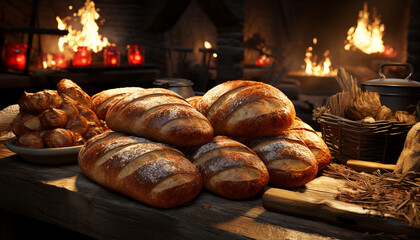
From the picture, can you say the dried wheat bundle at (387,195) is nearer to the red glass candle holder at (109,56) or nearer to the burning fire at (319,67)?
Result: the red glass candle holder at (109,56)

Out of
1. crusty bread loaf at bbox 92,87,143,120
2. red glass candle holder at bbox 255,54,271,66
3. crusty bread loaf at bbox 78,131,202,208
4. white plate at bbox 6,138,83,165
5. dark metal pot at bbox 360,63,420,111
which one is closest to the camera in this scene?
crusty bread loaf at bbox 78,131,202,208

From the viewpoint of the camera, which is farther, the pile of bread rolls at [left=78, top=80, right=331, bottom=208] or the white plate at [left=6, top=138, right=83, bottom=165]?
the white plate at [left=6, top=138, right=83, bottom=165]

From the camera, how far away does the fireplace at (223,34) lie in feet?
18.7

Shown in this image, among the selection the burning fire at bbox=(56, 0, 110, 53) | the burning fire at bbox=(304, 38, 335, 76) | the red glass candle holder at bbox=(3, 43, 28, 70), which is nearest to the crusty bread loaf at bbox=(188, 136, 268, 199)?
the red glass candle holder at bbox=(3, 43, 28, 70)

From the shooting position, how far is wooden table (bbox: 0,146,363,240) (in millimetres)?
1199

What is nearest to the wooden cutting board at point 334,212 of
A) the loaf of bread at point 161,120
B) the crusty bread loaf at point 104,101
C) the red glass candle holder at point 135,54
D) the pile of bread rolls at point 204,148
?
the pile of bread rolls at point 204,148

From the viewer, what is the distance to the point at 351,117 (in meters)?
1.94

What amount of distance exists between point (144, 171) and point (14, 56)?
13.4 ft

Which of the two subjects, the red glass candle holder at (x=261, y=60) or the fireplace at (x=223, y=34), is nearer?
the fireplace at (x=223, y=34)

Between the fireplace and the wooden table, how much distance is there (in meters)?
2.11

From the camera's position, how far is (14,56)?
4.54m

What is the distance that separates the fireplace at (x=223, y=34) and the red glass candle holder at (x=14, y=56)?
0.22 m

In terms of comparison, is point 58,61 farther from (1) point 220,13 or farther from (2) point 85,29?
(1) point 220,13

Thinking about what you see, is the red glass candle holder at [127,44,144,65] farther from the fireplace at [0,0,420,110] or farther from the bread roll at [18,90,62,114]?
the bread roll at [18,90,62,114]
